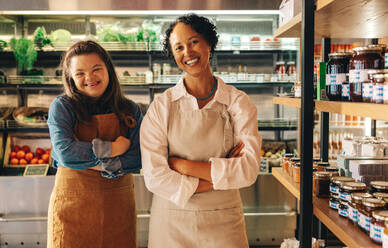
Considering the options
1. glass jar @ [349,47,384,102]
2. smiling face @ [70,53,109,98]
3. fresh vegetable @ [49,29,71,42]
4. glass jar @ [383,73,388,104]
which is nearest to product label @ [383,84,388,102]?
glass jar @ [383,73,388,104]

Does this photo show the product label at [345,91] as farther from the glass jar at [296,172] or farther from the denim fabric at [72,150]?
the denim fabric at [72,150]

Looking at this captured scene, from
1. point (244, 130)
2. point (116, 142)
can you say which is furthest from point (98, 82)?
point (244, 130)

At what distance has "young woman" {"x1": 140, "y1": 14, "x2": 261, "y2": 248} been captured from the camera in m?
1.60

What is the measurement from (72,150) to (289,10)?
4.09 ft

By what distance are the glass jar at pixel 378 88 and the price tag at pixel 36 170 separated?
3160 mm

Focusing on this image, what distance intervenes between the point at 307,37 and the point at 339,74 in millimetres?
203

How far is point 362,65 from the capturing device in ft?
4.17

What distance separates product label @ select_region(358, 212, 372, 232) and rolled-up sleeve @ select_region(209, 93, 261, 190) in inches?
18.6

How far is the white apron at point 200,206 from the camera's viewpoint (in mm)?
1644

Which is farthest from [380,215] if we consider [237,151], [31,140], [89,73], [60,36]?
[31,140]

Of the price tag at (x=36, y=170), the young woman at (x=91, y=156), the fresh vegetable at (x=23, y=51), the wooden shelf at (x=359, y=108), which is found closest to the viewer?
the wooden shelf at (x=359, y=108)

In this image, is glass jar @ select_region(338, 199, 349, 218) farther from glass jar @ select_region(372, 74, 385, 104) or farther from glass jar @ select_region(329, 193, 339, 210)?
glass jar @ select_region(372, 74, 385, 104)

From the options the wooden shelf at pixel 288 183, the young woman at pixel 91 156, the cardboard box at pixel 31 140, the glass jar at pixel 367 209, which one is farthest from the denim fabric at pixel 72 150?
the cardboard box at pixel 31 140

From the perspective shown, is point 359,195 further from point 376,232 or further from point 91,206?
point 91,206
